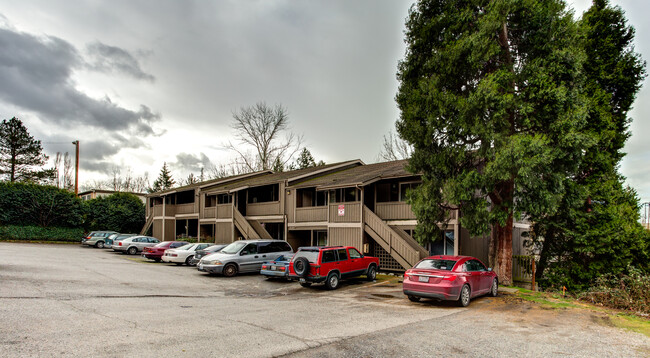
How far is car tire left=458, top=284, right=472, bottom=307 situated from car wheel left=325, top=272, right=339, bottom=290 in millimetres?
5072

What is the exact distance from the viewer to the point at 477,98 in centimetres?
1365

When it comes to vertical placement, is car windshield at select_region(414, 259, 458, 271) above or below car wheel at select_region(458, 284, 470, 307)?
above

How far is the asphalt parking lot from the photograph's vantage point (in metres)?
6.70

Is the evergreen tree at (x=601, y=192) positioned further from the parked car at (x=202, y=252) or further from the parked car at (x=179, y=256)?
the parked car at (x=179, y=256)

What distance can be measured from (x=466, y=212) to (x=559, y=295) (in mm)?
4594

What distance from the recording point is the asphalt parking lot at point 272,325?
6699mm

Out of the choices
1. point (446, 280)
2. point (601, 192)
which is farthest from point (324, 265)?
point (601, 192)

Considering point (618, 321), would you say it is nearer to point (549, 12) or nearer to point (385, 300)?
point (385, 300)

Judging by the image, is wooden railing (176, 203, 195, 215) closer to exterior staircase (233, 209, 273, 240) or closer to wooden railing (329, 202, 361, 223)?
exterior staircase (233, 209, 273, 240)

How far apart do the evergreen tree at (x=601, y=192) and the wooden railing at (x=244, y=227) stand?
58.1 feet

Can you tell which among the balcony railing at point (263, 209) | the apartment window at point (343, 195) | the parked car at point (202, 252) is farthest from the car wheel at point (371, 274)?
the balcony railing at point (263, 209)

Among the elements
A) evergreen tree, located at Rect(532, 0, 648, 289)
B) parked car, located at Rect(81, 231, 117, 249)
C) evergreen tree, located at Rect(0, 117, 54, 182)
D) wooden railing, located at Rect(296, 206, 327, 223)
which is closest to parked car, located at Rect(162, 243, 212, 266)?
wooden railing, located at Rect(296, 206, 327, 223)

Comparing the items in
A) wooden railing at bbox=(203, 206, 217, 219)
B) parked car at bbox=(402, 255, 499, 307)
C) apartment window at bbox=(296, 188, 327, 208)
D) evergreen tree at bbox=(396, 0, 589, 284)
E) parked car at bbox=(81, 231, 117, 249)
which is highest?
evergreen tree at bbox=(396, 0, 589, 284)

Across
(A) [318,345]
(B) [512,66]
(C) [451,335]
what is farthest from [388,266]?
(A) [318,345]
